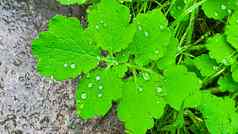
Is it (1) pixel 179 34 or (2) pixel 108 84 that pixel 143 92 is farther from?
(1) pixel 179 34

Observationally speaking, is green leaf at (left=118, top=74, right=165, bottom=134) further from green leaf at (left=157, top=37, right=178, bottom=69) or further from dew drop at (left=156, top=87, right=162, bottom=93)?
green leaf at (left=157, top=37, right=178, bottom=69)

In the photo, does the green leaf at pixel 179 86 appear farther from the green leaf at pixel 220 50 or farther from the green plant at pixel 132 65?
the green leaf at pixel 220 50

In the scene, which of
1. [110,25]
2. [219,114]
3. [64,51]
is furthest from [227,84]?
[64,51]

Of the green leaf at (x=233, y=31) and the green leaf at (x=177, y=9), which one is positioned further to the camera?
the green leaf at (x=177, y=9)

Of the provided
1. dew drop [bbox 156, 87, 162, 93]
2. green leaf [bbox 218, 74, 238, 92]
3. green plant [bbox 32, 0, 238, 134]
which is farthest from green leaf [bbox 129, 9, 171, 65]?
green leaf [bbox 218, 74, 238, 92]

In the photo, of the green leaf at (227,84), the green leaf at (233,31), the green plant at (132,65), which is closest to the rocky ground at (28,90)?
the green plant at (132,65)

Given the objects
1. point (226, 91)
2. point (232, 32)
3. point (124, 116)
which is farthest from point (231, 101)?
point (124, 116)

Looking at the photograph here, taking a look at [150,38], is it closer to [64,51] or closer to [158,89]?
[158,89]
